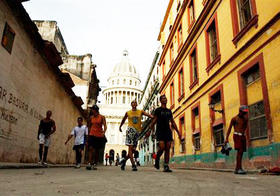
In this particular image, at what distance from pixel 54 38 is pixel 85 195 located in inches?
849

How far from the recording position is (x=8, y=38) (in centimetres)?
718

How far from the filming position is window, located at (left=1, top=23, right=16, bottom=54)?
695 cm

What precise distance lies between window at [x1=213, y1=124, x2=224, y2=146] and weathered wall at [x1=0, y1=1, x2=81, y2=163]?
750cm

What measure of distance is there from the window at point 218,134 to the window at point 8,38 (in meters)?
8.22

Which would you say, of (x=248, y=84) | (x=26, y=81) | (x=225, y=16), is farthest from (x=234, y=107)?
(x=26, y=81)

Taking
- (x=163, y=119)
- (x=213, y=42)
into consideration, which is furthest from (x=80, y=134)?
(x=213, y=42)

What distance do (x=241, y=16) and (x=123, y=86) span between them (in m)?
76.5

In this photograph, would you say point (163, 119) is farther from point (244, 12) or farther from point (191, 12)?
point (191, 12)

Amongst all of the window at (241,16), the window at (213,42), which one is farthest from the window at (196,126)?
the window at (241,16)

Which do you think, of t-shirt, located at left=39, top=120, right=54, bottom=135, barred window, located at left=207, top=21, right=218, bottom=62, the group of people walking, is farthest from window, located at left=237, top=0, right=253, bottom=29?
t-shirt, located at left=39, top=120, right=54, bottom=135

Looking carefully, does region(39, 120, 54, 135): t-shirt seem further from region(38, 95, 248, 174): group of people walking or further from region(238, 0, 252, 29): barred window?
region(238, 0, 252, 29): barred window

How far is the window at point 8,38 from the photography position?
695 centimetres

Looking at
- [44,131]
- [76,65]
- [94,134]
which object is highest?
[76,65]

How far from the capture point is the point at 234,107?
28.7 feet
